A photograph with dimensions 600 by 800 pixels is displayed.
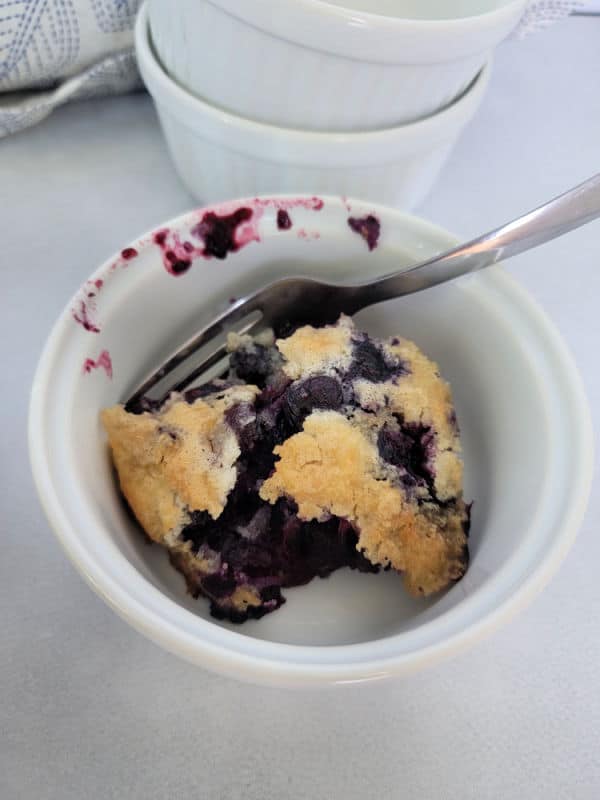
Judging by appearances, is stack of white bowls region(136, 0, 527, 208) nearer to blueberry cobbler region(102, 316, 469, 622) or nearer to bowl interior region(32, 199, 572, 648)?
bowl interior region(32, 199, 572, 648)

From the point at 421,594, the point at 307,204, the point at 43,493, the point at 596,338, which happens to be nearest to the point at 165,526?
the point at 43,493

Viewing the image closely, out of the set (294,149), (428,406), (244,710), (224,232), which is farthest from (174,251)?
(244,710)

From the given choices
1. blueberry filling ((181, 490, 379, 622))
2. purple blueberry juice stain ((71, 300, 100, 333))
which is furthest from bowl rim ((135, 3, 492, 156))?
blueberry filling ((181, 490, 379, 622))

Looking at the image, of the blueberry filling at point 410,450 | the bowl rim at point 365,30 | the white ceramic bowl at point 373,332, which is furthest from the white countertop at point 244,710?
the bowl rim at point 365,30

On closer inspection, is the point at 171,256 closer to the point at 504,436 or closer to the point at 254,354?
the point at 254,354

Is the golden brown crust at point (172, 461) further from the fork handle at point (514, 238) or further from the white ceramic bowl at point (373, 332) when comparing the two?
the fork handle at point (514, 238)

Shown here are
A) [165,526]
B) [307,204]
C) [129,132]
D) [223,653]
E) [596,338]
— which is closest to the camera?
[223,653]
